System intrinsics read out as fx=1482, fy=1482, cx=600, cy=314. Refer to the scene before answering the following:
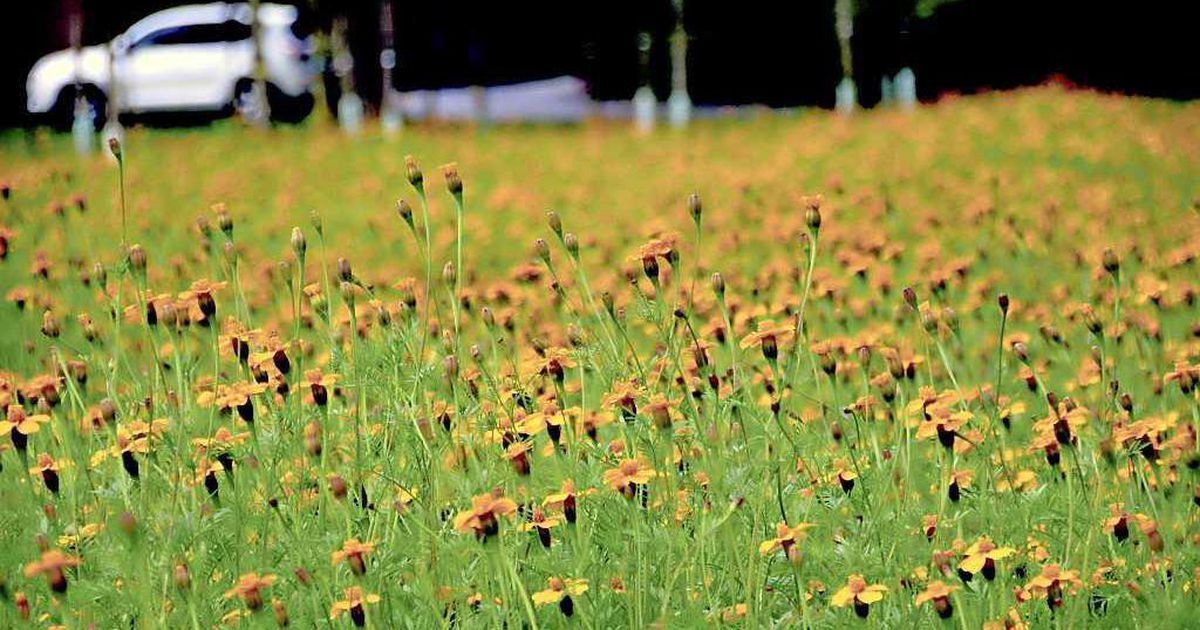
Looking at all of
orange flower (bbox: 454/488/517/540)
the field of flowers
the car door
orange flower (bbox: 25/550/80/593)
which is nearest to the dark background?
the car door

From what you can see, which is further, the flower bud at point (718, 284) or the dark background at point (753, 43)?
the dark background at point (753, 43)

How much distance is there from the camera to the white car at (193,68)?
2055cm

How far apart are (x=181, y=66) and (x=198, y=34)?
0.58m

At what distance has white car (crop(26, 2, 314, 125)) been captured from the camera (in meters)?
20.5

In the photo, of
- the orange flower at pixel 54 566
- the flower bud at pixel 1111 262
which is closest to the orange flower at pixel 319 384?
the orange flower at pixel 54 566

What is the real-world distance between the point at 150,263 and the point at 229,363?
3.94 m

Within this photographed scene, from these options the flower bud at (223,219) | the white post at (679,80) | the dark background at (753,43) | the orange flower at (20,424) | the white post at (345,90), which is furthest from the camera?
the dark background at (753,43)

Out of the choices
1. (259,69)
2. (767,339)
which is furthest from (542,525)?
(259,69)

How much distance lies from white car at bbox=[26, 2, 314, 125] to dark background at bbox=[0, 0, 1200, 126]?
2.32 ft

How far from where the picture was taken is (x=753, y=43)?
24156mm

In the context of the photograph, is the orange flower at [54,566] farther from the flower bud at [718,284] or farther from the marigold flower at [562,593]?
the flower bud at [718,284]

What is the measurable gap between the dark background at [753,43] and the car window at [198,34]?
3.22ft

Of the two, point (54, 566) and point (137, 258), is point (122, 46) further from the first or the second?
point (54, 566)

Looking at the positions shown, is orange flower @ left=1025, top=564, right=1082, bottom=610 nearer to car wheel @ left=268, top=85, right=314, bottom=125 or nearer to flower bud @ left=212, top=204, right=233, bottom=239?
flower bud @ left=212, top=204, right=233, bottom=239
